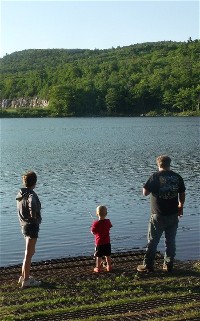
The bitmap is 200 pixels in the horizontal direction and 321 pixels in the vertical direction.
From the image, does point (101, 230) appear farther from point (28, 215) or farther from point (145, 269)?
point (28, 215)

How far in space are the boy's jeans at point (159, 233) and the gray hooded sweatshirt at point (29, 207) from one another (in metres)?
2.10

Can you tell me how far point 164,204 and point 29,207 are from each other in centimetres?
240

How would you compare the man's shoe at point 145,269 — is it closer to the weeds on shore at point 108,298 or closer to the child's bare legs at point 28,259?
the weeds on shore at point 108,298

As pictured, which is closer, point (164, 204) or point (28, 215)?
point (28, 215)

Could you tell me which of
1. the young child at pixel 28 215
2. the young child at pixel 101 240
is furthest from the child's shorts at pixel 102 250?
the young child at pixel 28 215

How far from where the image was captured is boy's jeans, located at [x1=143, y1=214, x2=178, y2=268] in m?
9.83

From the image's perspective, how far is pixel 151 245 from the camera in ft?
32.4

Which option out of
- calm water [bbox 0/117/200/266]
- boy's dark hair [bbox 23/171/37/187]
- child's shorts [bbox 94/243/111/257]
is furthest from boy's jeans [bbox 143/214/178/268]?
calm water [bbox 0/117/200/266]

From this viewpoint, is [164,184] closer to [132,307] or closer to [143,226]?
[132,307]

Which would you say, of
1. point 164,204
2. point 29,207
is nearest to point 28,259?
point 29,207

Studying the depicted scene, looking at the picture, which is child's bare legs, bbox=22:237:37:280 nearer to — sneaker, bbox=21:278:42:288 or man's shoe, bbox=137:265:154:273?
sneaker, bbox=21:278:42:288

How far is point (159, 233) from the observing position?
9922 millimetres

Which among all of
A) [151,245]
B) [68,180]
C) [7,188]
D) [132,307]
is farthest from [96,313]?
[68,180]

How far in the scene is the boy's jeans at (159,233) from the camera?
983cm
